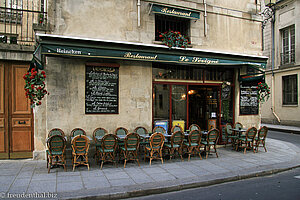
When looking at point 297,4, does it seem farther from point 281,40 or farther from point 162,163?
point 162,163

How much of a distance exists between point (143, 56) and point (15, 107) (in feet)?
15.3

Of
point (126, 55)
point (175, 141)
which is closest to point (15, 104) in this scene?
point (126, 55)

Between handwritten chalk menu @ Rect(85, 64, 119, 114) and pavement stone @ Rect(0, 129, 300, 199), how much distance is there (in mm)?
1841

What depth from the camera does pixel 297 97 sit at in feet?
55.4

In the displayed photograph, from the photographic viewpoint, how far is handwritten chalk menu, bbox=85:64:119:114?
303 inches

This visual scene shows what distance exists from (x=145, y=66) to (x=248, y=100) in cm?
538

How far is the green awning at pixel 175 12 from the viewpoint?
8.39 m

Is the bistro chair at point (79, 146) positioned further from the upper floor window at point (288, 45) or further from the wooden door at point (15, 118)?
the upper floor window at point (288, 45)

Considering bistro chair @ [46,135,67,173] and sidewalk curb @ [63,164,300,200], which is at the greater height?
bistro chair @ [46,135,67,173]

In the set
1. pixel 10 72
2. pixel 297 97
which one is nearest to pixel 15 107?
pixel 10 72

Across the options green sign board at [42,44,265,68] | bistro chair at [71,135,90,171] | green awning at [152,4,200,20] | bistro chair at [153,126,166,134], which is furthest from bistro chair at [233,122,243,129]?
bistro chair at [71,135,90,171]

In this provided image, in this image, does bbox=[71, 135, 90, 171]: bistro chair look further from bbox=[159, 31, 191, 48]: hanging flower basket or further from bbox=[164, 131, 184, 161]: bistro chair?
bbox=[159, 31, 191, 48]: hanging flower basket

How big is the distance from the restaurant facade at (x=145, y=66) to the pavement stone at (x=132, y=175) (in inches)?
60.3

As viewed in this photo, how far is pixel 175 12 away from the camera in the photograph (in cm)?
865
